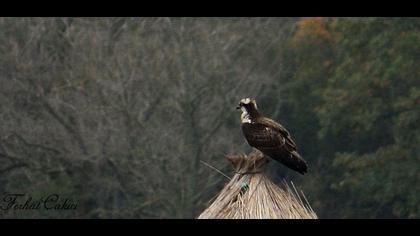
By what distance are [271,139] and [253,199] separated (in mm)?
2048

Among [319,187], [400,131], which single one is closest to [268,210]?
[400,131]

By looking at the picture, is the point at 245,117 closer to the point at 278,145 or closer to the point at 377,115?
the point at 278,145

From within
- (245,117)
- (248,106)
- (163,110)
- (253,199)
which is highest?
(248,106)

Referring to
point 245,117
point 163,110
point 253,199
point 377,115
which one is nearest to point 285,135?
point 245,117

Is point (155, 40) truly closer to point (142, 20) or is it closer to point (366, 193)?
point (142, 20)

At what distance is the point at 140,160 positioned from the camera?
121 ft

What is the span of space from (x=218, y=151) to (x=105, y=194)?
13.4 feet

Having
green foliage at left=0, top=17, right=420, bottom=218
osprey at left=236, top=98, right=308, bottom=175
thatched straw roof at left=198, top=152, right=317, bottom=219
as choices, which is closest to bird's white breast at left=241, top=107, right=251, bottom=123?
osprey at left=236, top=98, right=308, bottom=175

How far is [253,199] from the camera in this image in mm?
8906


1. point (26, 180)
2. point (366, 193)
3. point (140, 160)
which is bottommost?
point (26, 180)

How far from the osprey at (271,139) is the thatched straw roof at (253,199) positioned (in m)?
1.25

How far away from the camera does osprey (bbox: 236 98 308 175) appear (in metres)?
10.9

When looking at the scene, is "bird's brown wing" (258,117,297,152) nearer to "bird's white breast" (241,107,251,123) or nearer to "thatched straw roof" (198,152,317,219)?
"bird's white breast" (241,107,251,123)
